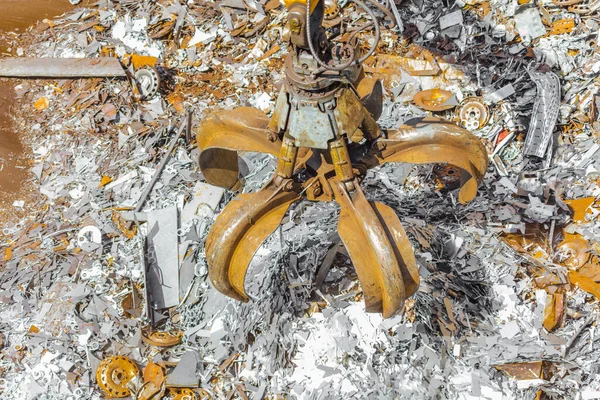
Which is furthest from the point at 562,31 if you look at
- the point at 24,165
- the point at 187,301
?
the point at 24,165

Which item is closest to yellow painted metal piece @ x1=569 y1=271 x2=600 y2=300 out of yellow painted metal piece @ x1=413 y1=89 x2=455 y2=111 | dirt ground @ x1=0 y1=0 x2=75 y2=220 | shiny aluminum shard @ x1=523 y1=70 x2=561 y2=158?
shiny aluminum shard @ x1=523 y1=70 x2=561 y2=158

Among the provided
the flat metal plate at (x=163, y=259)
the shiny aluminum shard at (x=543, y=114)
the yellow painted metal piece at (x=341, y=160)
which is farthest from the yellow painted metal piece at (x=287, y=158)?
the shiny aluminum shard at (x=543, y=114)

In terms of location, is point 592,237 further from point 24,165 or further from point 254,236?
point 24,165

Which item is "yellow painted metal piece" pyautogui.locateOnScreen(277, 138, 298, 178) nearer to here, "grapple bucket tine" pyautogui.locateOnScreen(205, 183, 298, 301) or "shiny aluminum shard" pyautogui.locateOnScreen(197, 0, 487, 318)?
"shiny aluminum shard" pyautogui.locateOnScreen(197, 0, 487, 318)

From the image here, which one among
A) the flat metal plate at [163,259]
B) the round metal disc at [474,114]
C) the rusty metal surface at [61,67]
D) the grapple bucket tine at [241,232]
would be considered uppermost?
the grapple bucket tine at [241,232]

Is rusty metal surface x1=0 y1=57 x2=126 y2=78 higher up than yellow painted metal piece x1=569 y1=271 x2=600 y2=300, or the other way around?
rusty metal surface x1=0 y1=57 x2=126 y2=78

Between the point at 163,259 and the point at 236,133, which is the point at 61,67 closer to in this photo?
the point at 163,259

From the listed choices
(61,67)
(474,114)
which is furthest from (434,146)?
(61,67)

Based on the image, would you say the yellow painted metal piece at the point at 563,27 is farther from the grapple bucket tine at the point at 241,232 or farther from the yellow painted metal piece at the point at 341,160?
the grapple bucket tine at the point at 241,232
